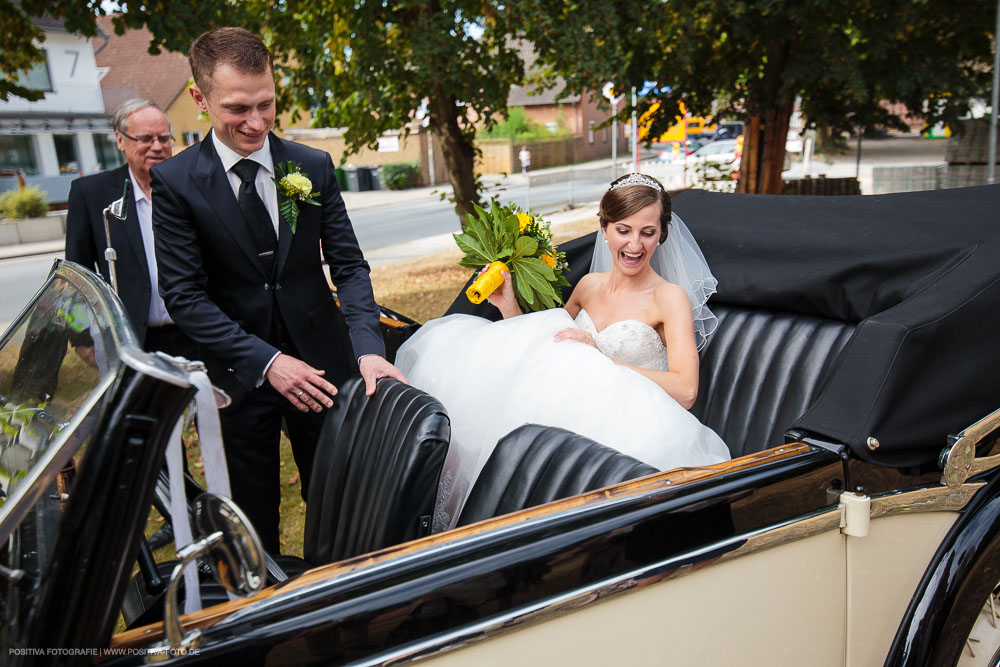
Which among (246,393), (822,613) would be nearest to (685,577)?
(822,613)

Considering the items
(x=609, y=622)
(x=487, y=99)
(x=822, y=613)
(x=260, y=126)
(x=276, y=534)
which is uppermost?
(x=487, y=99)

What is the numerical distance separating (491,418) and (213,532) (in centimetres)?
133

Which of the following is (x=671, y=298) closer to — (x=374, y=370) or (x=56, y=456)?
(x=374, y=370)

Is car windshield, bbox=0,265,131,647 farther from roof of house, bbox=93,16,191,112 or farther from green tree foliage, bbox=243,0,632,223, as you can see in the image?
roof of house, bbox=93,16,191,112

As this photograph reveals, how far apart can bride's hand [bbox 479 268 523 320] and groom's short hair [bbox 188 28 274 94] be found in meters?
1.18

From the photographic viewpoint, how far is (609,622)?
1344mm

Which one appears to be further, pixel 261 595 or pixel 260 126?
pixel 260 126

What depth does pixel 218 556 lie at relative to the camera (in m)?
1.11

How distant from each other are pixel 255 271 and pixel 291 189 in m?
0.28

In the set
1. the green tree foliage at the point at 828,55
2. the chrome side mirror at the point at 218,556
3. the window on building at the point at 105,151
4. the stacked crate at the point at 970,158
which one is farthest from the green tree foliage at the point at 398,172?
the chrome side mirror at the point at 218,556

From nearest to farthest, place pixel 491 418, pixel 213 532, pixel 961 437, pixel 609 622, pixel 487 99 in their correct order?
pixel 213 532, pixel 609 622, pixel 961 437, pixel 491 418, pixel 487 99

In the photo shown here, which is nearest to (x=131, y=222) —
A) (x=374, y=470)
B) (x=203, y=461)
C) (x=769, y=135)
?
(x=374, y=470)

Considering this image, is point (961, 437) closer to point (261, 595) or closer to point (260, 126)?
point (261, 595)

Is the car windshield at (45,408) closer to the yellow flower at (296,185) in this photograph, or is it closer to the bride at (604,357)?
the yellow flower at (296,185)
